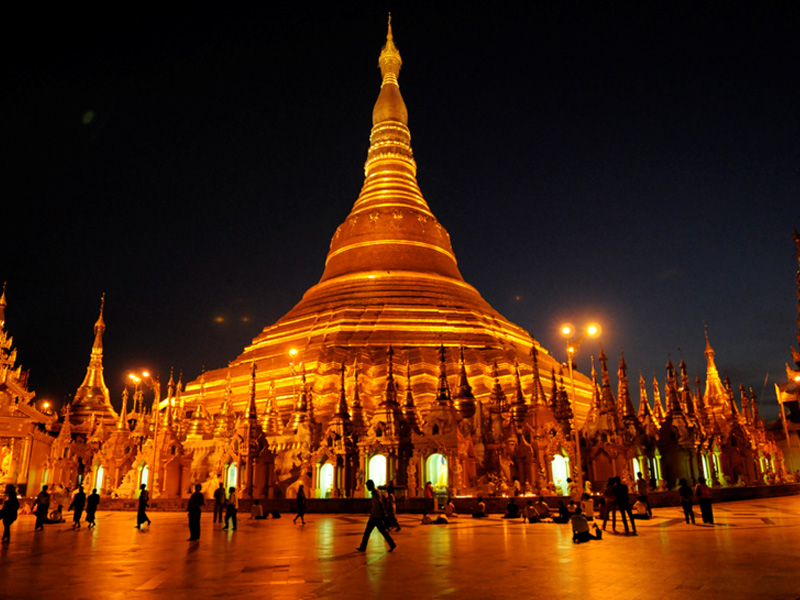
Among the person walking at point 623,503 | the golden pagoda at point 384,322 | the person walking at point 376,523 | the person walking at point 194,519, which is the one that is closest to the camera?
the person walking at point 376,523

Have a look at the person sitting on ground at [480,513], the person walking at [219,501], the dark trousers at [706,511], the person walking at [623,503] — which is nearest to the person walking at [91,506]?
the person walking at [219,501]

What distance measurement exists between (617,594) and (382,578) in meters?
2.87

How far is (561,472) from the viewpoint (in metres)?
28.8

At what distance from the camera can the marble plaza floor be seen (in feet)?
24.7

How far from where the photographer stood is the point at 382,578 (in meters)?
8.45

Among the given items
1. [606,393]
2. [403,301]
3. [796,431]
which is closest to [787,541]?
[606,393]

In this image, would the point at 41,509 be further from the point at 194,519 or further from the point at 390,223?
the point at 390,223

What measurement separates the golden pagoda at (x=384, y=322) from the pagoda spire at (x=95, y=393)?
17314mm

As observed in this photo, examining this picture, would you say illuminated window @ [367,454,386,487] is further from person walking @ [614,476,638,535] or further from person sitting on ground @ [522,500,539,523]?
person walking @ [614,476,638,535]

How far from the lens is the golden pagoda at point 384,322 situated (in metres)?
37.2

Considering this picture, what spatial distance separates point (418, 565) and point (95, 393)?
54.2 m

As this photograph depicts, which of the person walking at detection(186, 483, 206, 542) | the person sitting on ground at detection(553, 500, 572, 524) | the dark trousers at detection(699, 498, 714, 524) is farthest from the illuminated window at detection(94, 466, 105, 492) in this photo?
the dark trousers at detection(699, 498, 714, 524)

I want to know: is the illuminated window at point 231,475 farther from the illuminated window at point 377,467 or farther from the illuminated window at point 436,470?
the illuminated window at point 436,470

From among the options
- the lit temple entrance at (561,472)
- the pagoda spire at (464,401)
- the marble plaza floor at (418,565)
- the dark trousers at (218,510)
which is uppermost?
the pagoda spire at (464,401)
